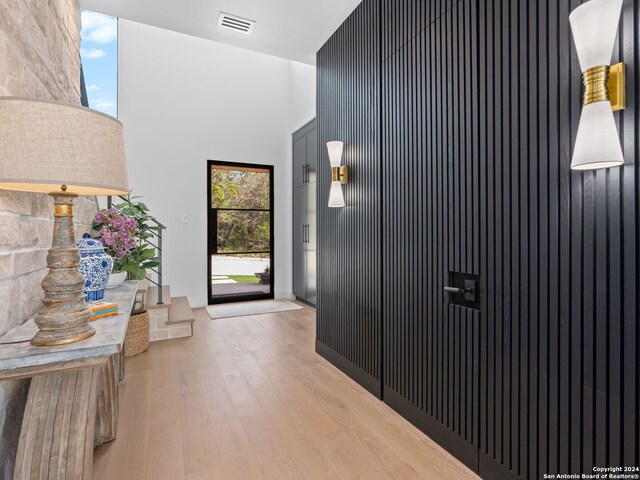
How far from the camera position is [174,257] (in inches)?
200

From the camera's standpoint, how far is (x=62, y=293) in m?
1.13

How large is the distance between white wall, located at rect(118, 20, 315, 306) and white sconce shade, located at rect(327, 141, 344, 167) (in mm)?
2563

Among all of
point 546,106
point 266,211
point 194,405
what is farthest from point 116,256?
point 266,211

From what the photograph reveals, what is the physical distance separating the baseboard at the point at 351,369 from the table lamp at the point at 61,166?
1.85m

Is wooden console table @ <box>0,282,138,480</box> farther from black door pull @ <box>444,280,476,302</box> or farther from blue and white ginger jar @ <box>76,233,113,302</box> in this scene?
black door pull @ <box>444,280,476,302</box>

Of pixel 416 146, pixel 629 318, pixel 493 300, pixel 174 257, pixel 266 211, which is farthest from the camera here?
pixel 266 211

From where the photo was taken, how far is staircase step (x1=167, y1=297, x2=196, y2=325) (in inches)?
146

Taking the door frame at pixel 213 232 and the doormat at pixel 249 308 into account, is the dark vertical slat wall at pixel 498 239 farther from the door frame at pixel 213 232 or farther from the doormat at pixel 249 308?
the door frame at pixel 213 232

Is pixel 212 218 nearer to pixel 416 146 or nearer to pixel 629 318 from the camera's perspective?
pixel 416 146

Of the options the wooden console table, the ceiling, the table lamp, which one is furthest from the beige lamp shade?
the ceiling

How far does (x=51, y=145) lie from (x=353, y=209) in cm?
203

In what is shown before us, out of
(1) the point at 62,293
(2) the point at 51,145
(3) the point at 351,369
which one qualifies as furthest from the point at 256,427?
(2) the point at 51,145

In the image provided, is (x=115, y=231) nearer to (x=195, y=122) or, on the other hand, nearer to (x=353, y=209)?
(x=353, y=209)

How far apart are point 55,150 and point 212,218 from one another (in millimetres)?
4497
